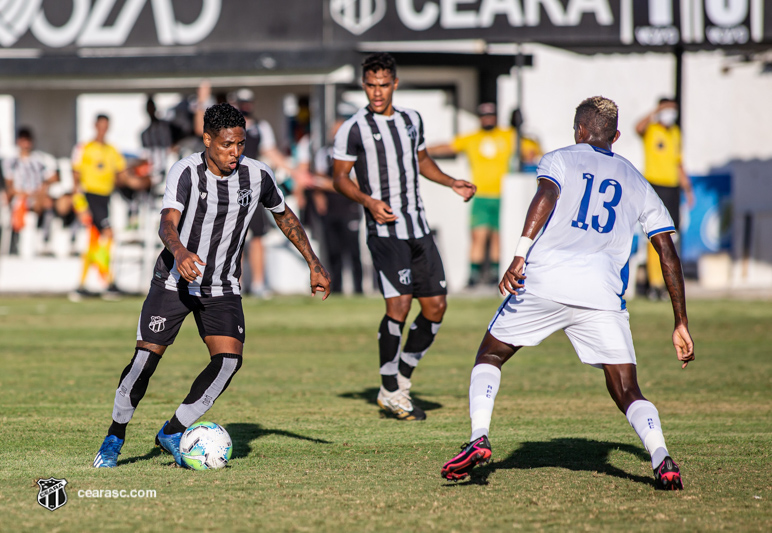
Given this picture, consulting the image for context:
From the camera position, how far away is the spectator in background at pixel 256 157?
14.3 metres

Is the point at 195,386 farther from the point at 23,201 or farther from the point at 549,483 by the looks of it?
the point at 23,201

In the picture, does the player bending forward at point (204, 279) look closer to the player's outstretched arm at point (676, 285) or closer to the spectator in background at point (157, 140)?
the player's outstretched arm at point (676, 285)

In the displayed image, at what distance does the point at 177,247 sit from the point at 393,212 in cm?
251

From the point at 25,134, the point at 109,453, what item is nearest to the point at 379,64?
the point at 109,453

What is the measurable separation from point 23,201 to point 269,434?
39.6ft

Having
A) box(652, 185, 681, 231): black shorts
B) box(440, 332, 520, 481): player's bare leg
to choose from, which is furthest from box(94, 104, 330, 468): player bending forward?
box(652, 185, 681, 231): black shorts

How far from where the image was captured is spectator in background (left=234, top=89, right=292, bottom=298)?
47.0 feet

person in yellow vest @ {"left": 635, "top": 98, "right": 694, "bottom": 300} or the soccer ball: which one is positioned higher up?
person in yellow vest @ {"left": 635, "top": 98, "right": 694, "bottom": 300}

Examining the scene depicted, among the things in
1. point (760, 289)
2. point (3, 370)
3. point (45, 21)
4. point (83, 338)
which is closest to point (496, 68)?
point (760, 289)

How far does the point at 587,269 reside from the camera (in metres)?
5.04

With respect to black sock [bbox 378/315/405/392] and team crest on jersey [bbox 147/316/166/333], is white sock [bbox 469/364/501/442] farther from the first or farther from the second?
black sock [bbox 378/315/405/392]

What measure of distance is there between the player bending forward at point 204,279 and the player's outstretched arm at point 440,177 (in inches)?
78.9

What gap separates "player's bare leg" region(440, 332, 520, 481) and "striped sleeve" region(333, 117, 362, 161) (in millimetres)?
2453

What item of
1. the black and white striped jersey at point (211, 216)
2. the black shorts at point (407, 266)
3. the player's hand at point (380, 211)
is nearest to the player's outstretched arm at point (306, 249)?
the black and white striped jersey at point (211, 216)
